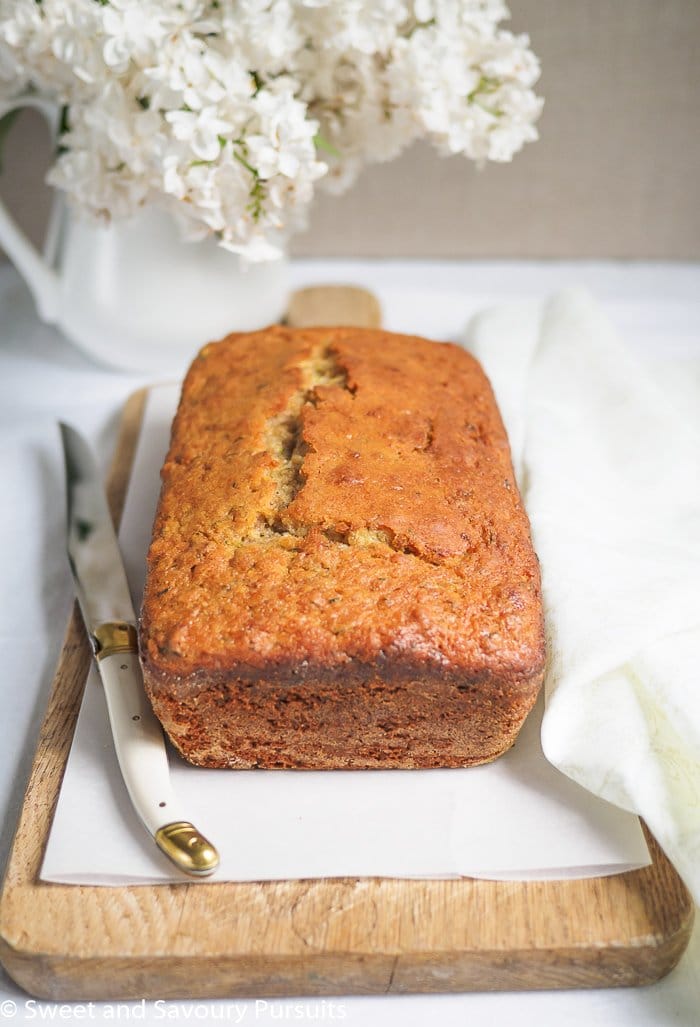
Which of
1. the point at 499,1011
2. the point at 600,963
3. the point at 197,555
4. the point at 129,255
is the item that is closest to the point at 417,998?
the point at 499,1011

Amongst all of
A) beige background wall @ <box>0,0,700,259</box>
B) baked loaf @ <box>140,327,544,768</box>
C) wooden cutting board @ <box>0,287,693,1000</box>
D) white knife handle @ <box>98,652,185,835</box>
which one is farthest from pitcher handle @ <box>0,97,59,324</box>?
wooden cutting board @ <box>0,287,693,1000</box>

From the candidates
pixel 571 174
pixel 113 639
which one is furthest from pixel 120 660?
pixel 571 174

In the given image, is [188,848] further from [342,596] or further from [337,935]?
[342,596]

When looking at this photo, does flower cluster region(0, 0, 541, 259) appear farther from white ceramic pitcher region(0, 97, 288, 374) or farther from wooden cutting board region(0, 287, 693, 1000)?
wooden cutting board region(0, 287, 693, 1000)

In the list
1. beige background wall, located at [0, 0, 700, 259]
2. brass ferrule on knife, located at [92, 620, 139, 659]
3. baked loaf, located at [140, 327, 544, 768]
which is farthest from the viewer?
beige background wall, located at [0, 0, 700, 259]

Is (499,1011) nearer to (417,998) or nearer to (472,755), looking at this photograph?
(417,998)
